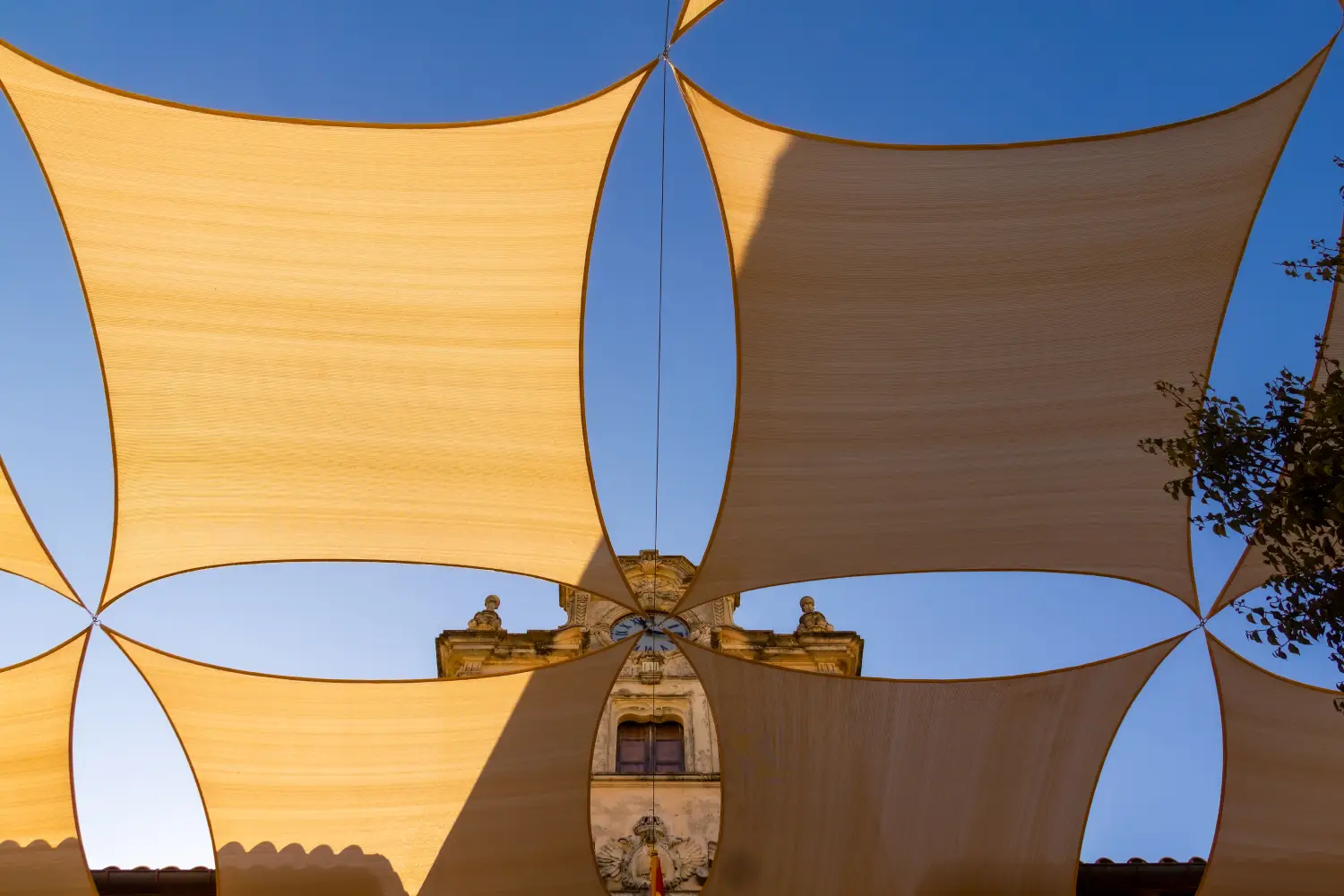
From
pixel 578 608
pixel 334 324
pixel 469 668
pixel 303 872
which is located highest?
pixel 578 608

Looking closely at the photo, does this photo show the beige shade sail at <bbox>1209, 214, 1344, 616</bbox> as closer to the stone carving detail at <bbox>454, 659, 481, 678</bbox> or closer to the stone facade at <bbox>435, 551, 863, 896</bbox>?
the stone facade at <bbox>435, 551, 863, 896</bbox>

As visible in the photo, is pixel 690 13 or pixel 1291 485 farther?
pixel 690 13

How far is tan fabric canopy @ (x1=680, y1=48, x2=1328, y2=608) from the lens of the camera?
11.8 meters

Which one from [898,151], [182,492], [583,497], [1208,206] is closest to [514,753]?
[583,497]

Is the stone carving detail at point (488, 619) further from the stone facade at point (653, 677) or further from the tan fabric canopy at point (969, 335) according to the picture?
the tan fabric canopy at point (969, 335)

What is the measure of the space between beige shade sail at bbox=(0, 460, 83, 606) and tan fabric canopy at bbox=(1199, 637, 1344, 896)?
12.6m

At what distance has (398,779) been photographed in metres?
14.2

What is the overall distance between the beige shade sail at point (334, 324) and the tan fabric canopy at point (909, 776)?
Answer: 2.64 m

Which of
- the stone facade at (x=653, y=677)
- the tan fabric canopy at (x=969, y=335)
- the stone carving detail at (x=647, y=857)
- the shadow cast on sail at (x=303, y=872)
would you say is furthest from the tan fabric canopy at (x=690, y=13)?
the stone carving detail at (x=647, y=857)

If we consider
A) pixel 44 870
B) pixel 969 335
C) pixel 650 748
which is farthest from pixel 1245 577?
pixel 44 870

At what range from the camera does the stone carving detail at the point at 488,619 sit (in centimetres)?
2297

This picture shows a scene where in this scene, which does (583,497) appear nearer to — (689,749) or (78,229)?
(78,229)

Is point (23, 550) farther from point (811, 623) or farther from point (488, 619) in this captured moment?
point (811, 623)

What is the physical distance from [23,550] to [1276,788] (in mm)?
14133
